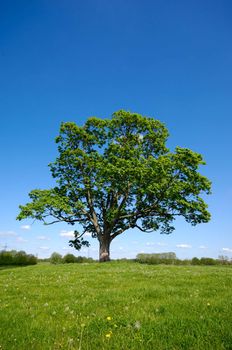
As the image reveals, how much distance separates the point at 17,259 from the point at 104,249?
22414mm

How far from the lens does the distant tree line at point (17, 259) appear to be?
51272 millimetres

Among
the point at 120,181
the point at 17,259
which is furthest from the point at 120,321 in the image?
the point at 17,259

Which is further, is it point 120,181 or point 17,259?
point 17,259

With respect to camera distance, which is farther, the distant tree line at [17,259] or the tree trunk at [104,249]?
the distant tree line at [17,259]

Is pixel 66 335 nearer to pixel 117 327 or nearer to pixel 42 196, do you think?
pixel 117 327

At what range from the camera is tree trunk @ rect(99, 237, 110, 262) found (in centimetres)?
3706

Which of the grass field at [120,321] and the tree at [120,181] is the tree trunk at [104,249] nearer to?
the tree at [120,181]

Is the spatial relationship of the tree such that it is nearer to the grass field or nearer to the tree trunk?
the tree trunk

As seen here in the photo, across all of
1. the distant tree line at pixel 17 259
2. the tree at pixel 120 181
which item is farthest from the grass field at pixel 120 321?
the distant tree line at pixel 17 259

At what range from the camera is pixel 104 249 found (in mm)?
37469

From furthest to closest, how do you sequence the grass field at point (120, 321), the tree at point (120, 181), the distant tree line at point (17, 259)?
1. the distant tree line at point (17, 259)
2. the tree at point (120, 181)
3. the grass field at point (120, 321)

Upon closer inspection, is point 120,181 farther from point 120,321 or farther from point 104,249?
point 120,321

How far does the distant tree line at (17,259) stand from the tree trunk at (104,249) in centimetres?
2018

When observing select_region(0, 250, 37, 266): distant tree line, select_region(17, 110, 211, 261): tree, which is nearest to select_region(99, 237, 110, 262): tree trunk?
select_region(17, 110, 211, 261): tree
